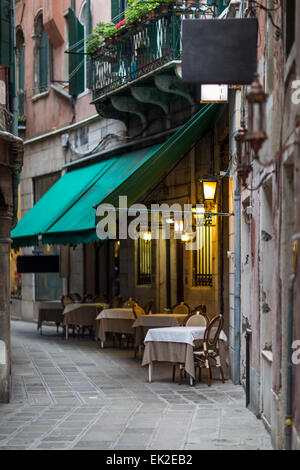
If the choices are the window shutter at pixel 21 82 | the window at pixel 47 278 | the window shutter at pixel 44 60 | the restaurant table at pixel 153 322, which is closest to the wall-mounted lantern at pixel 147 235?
the restaurant table at pixel 153 322

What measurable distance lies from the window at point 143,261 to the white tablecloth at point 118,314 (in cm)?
325

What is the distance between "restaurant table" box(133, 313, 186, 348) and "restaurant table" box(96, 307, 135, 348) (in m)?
1.29

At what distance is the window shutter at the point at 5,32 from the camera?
1241cm

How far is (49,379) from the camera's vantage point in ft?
46.3

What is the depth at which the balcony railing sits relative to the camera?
16.5 metres

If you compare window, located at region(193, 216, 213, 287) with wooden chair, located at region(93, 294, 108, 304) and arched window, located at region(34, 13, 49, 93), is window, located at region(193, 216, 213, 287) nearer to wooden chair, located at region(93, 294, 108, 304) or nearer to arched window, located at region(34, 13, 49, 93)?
wooden chair, located at region(93, 294, 108, 304)

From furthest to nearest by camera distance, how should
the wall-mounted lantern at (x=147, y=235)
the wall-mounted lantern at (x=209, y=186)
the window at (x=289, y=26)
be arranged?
the wall-mounted lantern at (x=147, y=235) < the wall-mounted lantern at (x=209, y=186) < the window at (x=289, y=26)

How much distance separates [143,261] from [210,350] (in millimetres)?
8201

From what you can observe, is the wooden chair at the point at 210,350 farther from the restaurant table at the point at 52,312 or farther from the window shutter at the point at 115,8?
the window shutter at the point at 115,8

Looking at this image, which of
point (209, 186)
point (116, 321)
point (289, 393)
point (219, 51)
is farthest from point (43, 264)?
point (289, 393)

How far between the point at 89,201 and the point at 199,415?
915 cm

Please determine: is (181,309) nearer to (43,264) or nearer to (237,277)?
(237,277)

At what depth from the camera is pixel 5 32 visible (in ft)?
41.1

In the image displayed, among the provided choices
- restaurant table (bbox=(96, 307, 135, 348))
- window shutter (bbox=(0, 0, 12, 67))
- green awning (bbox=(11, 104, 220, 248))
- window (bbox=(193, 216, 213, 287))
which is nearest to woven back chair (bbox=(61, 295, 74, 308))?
green awning (bbox=(11, 104, 220, 248))
